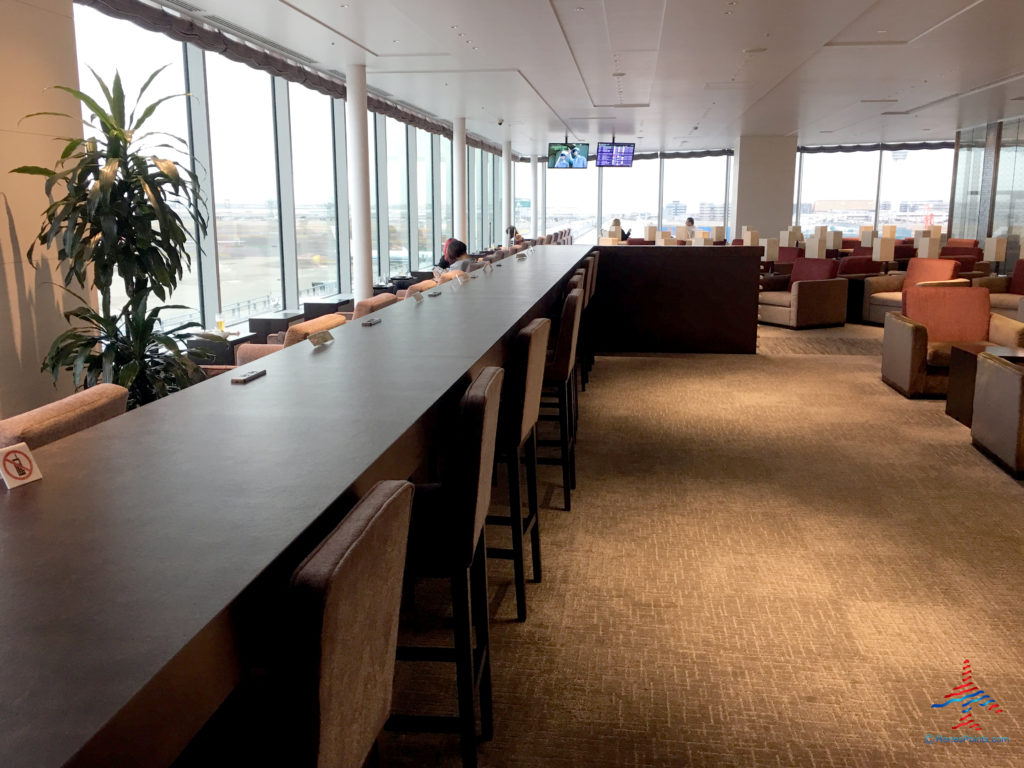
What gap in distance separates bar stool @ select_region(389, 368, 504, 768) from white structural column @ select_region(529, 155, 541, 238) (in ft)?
68.3

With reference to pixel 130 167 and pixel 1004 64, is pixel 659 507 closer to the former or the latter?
pixel 130 167

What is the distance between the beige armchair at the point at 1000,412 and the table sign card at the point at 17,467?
14.5ft

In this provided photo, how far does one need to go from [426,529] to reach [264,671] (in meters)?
0.59

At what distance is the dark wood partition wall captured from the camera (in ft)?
26.5

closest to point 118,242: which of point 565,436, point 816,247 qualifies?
point 565,436

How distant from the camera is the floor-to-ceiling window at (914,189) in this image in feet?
66.1

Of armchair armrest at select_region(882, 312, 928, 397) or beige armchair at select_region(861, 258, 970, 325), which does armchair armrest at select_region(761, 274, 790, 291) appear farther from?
armchair armrest at select_region(882, 312, 928, 397)

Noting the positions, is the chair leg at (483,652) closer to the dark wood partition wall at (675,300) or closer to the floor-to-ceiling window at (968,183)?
the dark wood partition wall at (675,300)

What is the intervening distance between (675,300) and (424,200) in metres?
8.30

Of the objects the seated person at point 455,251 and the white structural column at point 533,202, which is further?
the white structural column at point 533,202

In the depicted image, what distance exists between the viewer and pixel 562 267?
19.3 feet

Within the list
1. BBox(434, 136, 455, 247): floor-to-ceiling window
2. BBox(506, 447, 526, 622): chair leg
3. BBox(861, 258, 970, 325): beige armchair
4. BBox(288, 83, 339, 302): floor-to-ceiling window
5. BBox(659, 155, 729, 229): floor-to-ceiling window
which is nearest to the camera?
BBox(506, 447, 526, 622): chair leg

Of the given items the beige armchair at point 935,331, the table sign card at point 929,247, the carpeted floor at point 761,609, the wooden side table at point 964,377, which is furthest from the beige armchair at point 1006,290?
the carpeted floor at point 761,609

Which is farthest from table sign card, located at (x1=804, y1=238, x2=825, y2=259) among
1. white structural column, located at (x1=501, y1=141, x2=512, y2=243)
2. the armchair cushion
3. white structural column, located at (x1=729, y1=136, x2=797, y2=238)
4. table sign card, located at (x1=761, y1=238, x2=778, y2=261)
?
white structural column, located at (x1=501, y1=141, x2=512, y2=243)
